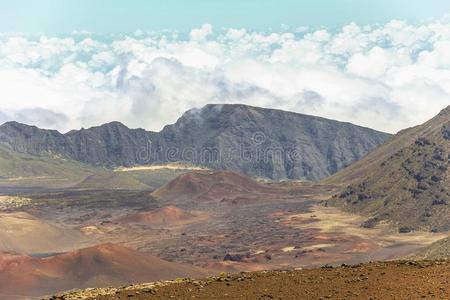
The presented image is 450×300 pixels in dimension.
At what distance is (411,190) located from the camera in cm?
15762

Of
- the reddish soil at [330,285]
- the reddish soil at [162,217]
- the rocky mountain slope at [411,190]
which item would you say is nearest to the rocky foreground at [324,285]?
the reddish soil at [330,285]

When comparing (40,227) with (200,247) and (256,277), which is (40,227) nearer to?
(200,247)

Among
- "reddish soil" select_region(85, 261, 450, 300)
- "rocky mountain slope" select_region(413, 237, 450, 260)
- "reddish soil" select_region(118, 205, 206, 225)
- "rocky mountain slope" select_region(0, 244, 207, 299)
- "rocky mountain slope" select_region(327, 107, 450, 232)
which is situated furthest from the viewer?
"reddish soil" select_region(118, 205, 206, 225)

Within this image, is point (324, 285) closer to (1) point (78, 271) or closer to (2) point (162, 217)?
(1) point (78, 271)

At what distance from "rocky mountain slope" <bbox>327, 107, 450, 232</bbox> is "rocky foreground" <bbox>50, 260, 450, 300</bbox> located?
11246 cm

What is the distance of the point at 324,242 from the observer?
12862cm

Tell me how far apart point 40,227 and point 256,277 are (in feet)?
384

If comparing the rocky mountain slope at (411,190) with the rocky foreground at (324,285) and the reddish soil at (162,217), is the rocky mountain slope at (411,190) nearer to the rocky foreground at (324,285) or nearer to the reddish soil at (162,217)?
the reddish soil at (162,217)

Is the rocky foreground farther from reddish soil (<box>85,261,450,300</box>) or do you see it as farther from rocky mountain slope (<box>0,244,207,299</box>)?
rocky mountain slope (<box>0,244,207,299</box>)

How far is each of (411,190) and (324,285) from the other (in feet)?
460

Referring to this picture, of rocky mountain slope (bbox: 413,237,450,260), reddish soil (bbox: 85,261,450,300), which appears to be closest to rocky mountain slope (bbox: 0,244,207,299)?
rocky mountain slope (bbox: 413,237,450,260)

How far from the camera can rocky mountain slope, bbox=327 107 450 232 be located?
141 m

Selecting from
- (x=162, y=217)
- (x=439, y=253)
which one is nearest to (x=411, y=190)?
(x=162, y=217)

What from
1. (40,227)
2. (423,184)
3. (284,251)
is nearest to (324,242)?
(284,251)
